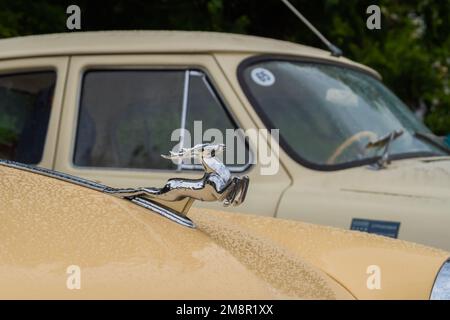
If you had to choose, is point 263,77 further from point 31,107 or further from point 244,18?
point 244,18

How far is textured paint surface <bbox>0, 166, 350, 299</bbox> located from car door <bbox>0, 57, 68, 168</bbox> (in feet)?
6.14

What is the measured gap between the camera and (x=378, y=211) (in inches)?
135

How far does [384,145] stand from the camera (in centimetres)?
391

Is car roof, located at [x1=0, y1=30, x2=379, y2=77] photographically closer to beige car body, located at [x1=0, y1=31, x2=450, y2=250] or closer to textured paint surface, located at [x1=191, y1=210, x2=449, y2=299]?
beige car body, located at [x1=0, y1=31, x2=450, y2=250]

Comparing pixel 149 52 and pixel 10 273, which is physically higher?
pixel 149 52

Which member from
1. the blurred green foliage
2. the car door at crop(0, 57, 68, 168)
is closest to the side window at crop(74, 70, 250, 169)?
the car door at crop(0, 57, 68, 168)

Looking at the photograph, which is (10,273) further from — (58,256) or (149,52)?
(149,52)

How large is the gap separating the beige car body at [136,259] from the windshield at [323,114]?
1.34 m

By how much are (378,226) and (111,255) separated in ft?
6.06

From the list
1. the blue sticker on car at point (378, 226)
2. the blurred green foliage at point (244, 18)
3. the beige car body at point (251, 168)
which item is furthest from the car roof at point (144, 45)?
the blurred green foliage at point (244, 18)

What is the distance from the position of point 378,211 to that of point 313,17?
10.7 ft
